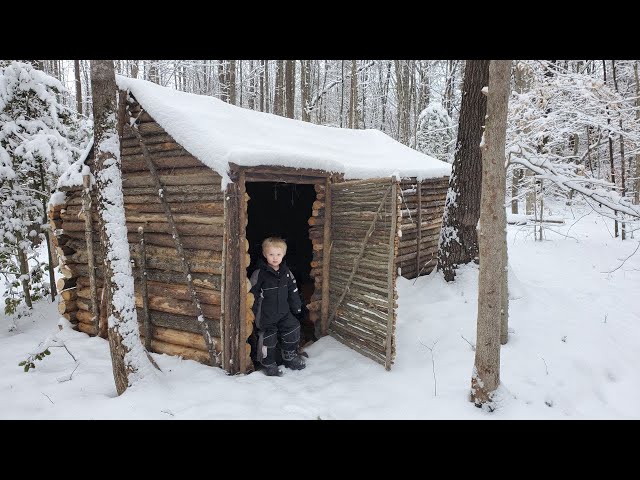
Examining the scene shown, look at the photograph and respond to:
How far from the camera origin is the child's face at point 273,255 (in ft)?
17.3

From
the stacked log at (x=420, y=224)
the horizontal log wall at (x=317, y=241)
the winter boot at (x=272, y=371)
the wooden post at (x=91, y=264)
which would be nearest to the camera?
the winter boot at (x=272, y=371)

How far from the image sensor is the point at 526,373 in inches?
195

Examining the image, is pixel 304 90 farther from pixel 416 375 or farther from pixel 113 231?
pixel 416 375

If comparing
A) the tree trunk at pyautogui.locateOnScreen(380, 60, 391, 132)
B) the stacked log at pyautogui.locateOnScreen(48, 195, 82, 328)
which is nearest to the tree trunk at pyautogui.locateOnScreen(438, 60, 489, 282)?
the stacked log at pyautogui.locateOnScreen(48, 195, 82, 328)

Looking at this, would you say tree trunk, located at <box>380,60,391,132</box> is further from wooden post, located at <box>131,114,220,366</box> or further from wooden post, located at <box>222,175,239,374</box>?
wooden post, located at <box>222,175,239,374</box>

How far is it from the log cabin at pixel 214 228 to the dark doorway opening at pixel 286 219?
183cm

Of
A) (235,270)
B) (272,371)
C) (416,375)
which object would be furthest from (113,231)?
(416,375)

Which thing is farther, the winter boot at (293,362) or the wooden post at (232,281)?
the winter boot at (293,362)

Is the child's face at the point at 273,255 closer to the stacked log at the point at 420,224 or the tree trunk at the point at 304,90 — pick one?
the stacked log at the point at 420,224

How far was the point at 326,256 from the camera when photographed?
629 centimetres

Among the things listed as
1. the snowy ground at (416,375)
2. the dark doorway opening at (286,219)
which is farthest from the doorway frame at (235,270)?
the dark doorway opening at (286,219)

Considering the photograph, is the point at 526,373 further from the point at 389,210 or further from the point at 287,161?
the point at 287,161

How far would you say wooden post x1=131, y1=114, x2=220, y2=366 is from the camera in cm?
511

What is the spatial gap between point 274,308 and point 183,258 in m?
1.42
